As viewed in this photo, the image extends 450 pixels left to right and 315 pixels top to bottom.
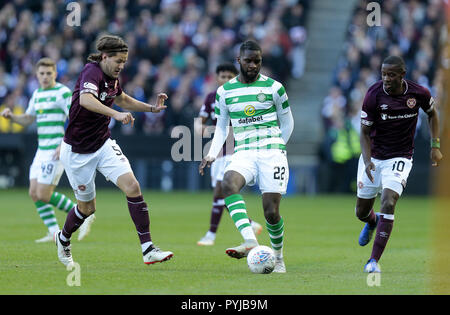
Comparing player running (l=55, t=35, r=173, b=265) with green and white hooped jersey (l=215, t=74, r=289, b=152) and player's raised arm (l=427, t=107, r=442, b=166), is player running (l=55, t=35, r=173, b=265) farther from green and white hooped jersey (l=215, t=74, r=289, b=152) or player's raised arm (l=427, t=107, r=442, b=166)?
player's raised arm (l=427, t=107, r=442, b=166)

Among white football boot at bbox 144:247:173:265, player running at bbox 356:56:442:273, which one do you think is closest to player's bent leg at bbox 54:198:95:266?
white football boot at bbox 144:247:173:265

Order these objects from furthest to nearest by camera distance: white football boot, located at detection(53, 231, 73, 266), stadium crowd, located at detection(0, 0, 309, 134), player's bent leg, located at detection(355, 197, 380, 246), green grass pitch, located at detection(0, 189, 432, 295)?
1. stadium crowd, located at detection(0, 0, 309, 134)
2. player's bent leg, located at detection(355, 197, 380, 246)
3. white football boot, located at detection(53, 231, 73, 266)
4. green grass pitch, located at detection(0, 189, 432, 295)

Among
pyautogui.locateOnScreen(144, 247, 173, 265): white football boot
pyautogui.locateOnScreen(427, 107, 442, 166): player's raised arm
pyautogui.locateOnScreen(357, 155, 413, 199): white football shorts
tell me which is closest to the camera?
pyautogui.locateOnScreen(144, 247, 173, 265): white football boot

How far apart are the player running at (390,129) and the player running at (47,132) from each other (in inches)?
168

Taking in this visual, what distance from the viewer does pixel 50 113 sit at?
12.1m

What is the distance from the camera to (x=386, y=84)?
9258 mm

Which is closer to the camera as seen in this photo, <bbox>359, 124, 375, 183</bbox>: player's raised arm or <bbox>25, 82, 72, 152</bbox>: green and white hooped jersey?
<bbox>359, 124, 375, 183</bbox>: player's raised arm

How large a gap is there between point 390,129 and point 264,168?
57.6 inches

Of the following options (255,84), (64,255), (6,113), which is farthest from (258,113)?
(6,113)

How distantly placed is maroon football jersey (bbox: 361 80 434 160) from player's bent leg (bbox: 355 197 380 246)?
80 centimetres

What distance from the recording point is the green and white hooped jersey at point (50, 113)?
1206 centimetres

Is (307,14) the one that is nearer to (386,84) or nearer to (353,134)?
(353,134)

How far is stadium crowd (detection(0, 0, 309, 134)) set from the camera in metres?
23.8
